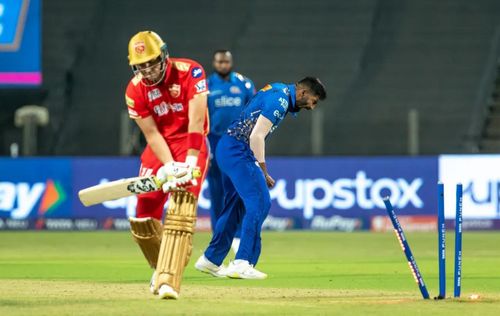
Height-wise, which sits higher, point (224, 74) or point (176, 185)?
point (224, 74)

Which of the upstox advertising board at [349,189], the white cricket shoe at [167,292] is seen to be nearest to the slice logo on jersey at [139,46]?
the white cricket shoe at [167,292]

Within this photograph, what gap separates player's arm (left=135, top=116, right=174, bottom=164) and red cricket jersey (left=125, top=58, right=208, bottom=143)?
0.18 ft

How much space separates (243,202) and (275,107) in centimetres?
94

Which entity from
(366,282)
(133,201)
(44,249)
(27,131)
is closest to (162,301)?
(366,282)

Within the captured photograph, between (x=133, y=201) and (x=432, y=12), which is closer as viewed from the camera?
(x=133, y=201)

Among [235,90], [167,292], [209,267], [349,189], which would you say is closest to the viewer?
[167,292]

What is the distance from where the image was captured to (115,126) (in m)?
24.0

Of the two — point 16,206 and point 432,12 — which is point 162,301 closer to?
point 16,206

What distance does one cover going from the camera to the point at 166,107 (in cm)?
941

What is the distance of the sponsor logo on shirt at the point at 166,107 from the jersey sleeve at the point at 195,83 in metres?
0.17

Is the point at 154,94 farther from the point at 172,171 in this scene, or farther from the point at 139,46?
the point at 172,171

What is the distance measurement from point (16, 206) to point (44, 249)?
3771mm

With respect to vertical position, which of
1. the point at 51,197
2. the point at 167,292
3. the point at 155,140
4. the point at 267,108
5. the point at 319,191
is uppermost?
the point at 267,108

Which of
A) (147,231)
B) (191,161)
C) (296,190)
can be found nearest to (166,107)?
(191,161)
